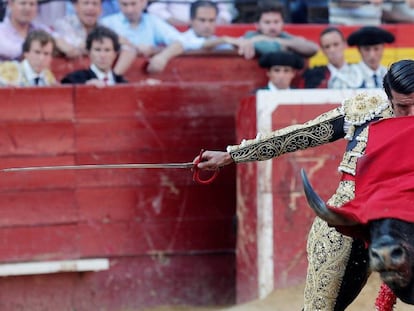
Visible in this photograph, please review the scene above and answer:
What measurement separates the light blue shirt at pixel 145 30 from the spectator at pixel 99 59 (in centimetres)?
62

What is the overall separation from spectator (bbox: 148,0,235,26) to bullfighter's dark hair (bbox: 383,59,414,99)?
443 centimetres

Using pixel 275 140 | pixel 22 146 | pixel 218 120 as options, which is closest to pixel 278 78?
pixel 218 120

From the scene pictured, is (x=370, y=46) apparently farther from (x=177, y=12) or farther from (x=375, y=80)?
(x=177, y=12)

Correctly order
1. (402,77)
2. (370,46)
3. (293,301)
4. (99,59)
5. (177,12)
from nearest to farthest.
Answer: (402,77), (293,301), (99,59), (370,46), (177,12)

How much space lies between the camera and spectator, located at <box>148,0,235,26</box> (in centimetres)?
821

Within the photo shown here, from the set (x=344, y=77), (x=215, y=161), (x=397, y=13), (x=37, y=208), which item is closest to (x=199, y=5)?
(x=344, y=77)

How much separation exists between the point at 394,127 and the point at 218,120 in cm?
339

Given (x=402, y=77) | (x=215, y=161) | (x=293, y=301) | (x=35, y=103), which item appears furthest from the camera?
(x=35, y=103)

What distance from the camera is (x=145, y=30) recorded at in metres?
7.71

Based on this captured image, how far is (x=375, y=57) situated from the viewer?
7594 mm

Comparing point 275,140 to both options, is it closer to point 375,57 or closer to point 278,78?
point 278,78

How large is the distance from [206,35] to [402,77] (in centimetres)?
402

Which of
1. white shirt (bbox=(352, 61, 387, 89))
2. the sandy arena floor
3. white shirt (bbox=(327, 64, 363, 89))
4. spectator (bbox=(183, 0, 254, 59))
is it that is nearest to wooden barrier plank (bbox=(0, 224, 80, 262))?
the sandy arena floor

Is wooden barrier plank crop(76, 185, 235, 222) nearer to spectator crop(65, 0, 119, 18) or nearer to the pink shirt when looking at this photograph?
the pink shirt
